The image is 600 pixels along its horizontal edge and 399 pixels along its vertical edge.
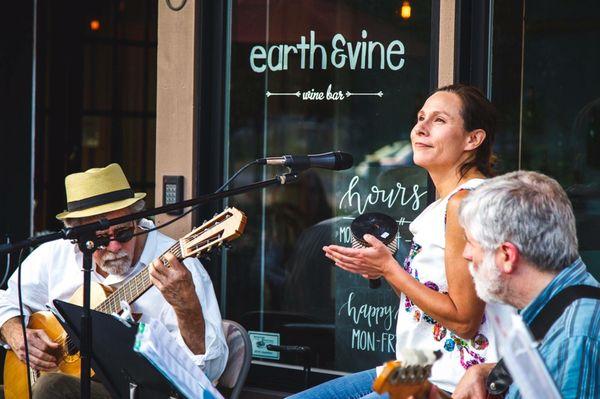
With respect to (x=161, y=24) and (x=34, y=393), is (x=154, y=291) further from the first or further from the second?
(x=161, y=24)

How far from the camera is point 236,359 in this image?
4184 millimetres

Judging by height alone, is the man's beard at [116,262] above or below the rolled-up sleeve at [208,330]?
above

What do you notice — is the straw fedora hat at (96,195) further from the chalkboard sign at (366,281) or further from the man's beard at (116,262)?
the chalkboard sign at (366,281)

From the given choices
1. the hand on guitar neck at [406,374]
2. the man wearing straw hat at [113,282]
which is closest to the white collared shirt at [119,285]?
the man wearing straw hat at [113,282]

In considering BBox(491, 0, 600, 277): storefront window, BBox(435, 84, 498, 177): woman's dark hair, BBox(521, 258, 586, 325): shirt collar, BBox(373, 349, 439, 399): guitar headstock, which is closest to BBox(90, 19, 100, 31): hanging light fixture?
BBox(491, 0, 600, 277): storefront window

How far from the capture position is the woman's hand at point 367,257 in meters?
3.27

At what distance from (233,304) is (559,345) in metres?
3.24

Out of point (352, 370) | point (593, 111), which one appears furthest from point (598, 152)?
point (352, 370)

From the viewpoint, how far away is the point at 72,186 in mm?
4586

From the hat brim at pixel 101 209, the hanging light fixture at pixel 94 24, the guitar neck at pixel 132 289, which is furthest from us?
the hanging light fixture at pixel 94 24

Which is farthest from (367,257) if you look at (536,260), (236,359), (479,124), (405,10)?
(405,10)

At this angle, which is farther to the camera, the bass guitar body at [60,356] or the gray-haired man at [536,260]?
the bass guitar body at [60,356]

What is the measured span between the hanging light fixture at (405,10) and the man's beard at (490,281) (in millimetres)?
2482

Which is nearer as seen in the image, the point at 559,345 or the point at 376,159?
the point at 559,345
